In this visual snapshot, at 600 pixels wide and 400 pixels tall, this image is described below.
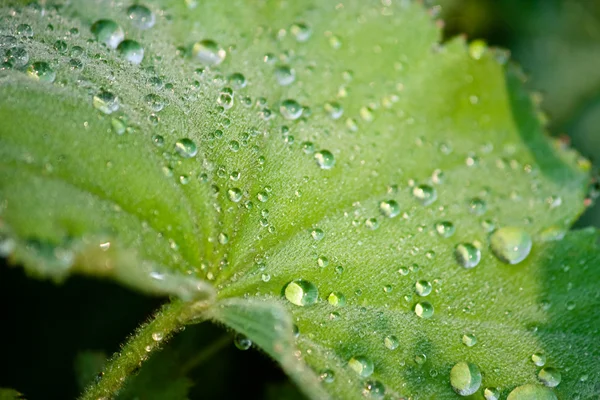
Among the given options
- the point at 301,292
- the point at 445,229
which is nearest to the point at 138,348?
the point at 301,292

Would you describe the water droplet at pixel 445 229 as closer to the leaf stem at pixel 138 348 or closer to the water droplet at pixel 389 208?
the water droplet at pixel 389 208

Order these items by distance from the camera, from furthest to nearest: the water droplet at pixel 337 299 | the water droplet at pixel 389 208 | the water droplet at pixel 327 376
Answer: the water droplet at pixel 389 208, the water droplet at pixel 337 299, the water droplet at pixel 327 376

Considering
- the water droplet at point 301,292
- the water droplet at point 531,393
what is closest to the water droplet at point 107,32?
the water droplet at point 301,292

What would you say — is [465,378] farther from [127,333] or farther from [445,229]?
[127,333]

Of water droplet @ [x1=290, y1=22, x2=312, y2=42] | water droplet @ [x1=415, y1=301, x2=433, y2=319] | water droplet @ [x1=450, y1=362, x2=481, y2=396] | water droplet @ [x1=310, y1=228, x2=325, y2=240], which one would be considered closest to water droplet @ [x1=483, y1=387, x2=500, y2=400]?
water droplet @ [x1=450, y1=362, x2=481, y2=396]

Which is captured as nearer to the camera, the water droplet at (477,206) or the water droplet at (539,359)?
the water droplet at (539,359)
